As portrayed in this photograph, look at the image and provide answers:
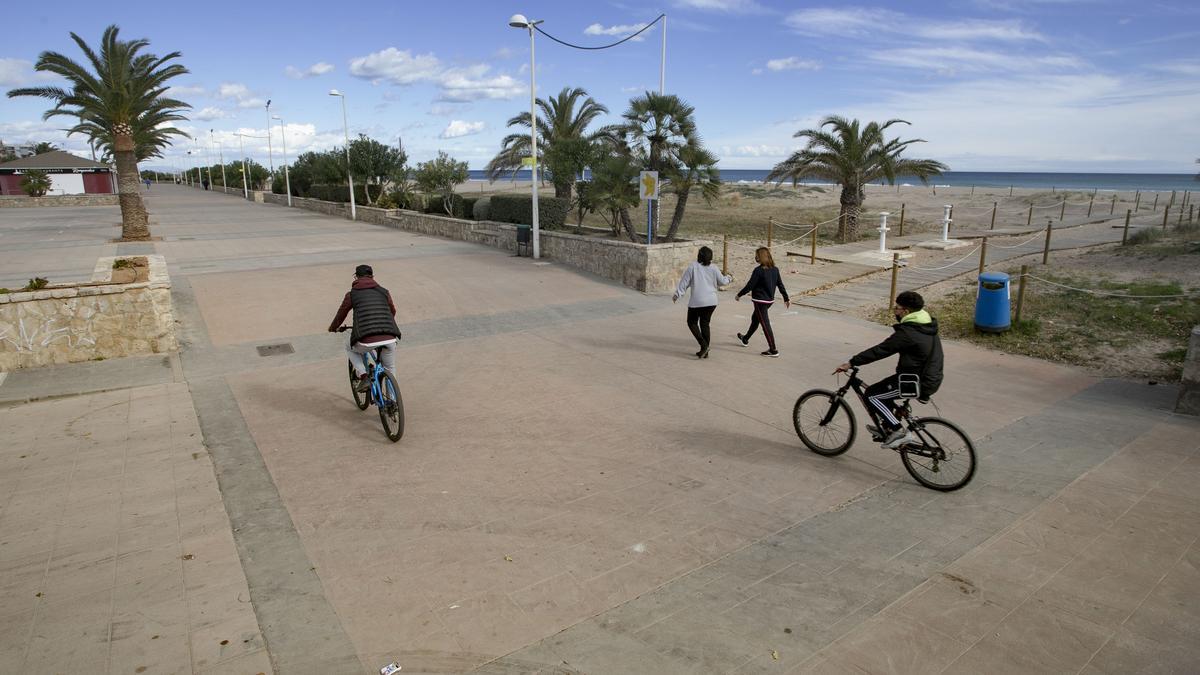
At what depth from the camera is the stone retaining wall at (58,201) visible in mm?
46500

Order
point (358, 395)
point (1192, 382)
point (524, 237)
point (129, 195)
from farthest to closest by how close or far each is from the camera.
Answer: point (129, 195) < point (524, 237) < point (358, 395) < point (1192, 382)

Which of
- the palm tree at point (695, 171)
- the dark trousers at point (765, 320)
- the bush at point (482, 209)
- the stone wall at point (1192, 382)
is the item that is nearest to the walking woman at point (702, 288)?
the dark trousers at point (765, 320)

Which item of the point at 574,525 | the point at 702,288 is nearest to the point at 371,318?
the point at 574,525

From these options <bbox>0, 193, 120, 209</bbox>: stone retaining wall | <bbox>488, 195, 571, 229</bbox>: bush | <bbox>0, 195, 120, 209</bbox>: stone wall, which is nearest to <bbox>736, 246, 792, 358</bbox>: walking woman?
<bbox>488, 195, 571, 229</bbox>: bush

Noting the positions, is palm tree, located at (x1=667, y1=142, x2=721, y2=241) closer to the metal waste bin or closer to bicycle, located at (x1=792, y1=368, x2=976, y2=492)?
the metal waste bin

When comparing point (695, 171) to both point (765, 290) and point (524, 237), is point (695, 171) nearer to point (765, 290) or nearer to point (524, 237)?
point (524, 237)

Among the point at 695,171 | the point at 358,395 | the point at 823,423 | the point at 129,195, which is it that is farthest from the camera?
the point at 129,195

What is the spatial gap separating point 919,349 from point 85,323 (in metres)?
9.79

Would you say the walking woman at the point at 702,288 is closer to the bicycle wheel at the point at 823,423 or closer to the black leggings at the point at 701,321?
the black leggings at the point at 701,321

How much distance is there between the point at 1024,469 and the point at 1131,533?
1.11 metres

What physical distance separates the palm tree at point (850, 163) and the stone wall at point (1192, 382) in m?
15.5

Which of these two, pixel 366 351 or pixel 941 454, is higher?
pixel 366 351

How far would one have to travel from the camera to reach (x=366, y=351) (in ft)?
22.3

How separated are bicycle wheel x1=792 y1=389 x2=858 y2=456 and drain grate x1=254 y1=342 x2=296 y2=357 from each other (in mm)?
7052
